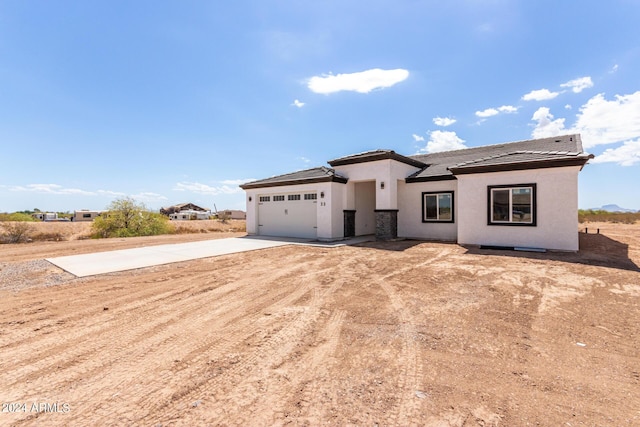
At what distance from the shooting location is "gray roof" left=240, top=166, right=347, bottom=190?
15172 millimetres

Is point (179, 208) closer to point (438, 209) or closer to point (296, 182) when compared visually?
point (296, 182)

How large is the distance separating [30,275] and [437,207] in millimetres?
15469

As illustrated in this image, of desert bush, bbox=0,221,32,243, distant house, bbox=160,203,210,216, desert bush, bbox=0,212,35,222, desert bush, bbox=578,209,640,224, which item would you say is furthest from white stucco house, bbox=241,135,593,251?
distant house, bbox=160,203,210,216

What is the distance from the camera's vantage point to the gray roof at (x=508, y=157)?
1046 centimetres

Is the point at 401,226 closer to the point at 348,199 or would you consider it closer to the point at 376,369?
the point at 348,199

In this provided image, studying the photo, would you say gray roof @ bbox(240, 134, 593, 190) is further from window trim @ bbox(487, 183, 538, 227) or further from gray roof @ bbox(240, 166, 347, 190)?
window trim @ bbox(487, 183, 538, 227)

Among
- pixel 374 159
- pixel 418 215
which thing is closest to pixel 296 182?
pixel 374 159

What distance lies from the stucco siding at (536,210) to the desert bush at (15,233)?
23822mm

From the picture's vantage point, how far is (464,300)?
5500 millimetres

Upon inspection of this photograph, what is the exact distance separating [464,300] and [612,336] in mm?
1996

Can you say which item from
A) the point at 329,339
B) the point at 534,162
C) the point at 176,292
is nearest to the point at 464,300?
the point at 329,339

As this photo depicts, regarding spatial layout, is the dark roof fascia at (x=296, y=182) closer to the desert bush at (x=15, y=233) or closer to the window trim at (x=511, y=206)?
the window trim at (x=511, y=206)

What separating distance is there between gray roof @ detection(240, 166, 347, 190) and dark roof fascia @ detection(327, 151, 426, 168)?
0.68 m

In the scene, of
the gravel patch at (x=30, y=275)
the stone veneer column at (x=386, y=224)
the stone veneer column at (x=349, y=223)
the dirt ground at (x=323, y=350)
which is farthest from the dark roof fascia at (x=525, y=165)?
the gravel patch at (x=30, y=275)
